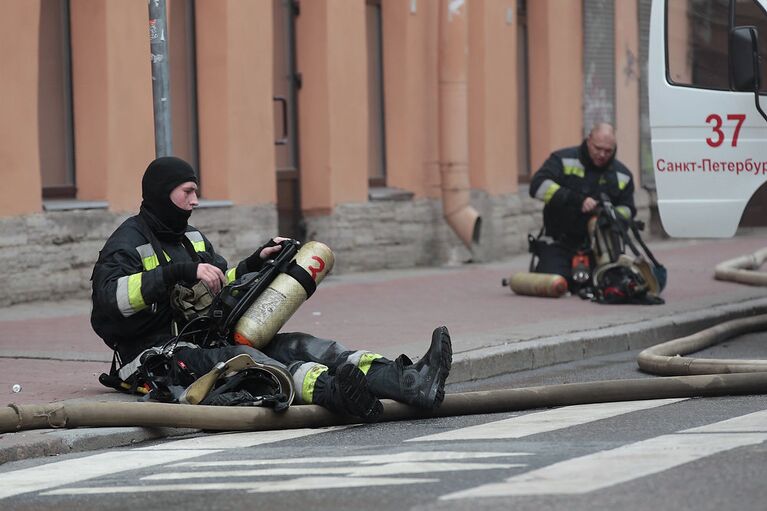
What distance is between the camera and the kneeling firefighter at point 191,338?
25.8ft

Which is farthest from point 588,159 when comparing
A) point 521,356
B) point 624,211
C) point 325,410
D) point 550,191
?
point 325,410

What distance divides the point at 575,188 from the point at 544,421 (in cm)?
660

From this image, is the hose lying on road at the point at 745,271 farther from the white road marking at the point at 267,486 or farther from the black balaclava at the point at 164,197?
the white road marking at the point at 267,486

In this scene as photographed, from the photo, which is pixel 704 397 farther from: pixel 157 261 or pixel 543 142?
pixel 543 142

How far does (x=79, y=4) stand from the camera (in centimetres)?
1461

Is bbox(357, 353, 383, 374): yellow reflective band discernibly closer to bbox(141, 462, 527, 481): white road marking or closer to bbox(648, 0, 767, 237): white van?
bbox(141, 462, 527, 481): white road marking

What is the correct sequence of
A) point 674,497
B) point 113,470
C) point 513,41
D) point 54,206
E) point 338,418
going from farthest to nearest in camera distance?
point 513,41 < point 54,206 < point 338,418 < point 113,470 < point 674,497

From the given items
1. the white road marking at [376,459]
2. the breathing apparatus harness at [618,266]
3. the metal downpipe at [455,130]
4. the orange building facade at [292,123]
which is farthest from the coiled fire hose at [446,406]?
the metal downpipe at [455,130]

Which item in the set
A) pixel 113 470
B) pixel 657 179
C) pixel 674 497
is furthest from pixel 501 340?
pixel 674 497

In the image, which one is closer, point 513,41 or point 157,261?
point 157,261

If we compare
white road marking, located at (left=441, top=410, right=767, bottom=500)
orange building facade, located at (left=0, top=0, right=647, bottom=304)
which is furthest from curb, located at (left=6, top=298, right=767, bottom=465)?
orange building facade, located at (left=0, top=0, right=647, bottom=304)

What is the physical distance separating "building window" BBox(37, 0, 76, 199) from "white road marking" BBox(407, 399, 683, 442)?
7.45 metres

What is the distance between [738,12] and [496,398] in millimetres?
4403

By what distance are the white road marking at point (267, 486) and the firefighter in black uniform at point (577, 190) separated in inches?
314
